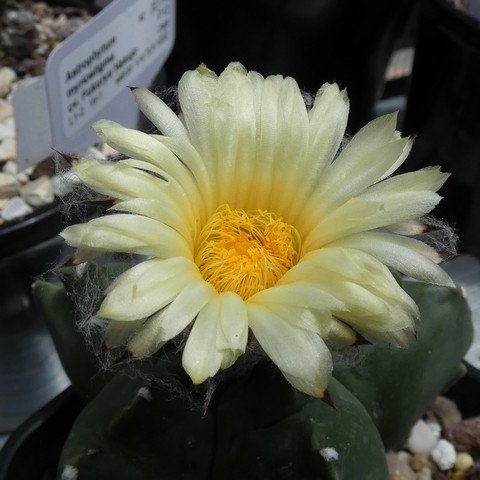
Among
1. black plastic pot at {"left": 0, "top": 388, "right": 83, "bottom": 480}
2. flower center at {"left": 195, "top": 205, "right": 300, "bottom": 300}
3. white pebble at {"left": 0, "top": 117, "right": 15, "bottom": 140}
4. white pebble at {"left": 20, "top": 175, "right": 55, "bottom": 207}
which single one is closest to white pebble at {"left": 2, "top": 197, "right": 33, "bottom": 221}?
white pebble at {"left": 20, "top": 175, "right": 55, "bottom": 207}

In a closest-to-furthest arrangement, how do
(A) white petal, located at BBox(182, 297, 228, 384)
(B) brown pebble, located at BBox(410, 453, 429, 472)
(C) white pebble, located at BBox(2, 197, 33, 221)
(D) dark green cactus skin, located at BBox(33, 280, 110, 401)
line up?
(A) white petal, located at BBox(182, 297, 228, 384)
(D) dark green cactus skin, located at BBox(33, 280, 110, 401)
(B) brown pebble, located at BBox(410, 453, 429, 472)
(C) white pebble, located at BBox(2, 197, 33, 221)

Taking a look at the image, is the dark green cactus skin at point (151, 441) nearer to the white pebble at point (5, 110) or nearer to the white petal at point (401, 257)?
the white petal at point (401, 257)

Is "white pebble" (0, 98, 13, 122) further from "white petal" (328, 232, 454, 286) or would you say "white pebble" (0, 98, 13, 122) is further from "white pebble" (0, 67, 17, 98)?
"white petal" (328, 232, 454, 286)

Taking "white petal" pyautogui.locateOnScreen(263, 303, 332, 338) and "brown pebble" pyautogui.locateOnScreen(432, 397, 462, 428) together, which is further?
"brown pebble" pyautogui.locateOnScreen(432, 397, 462, 428)

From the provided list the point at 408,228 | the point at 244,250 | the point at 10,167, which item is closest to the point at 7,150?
the point at 10,167

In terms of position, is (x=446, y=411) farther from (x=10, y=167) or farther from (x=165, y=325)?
(x=10, y=167)

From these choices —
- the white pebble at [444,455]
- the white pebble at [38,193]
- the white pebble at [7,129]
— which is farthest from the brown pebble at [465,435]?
the white pebble at [7,129]
